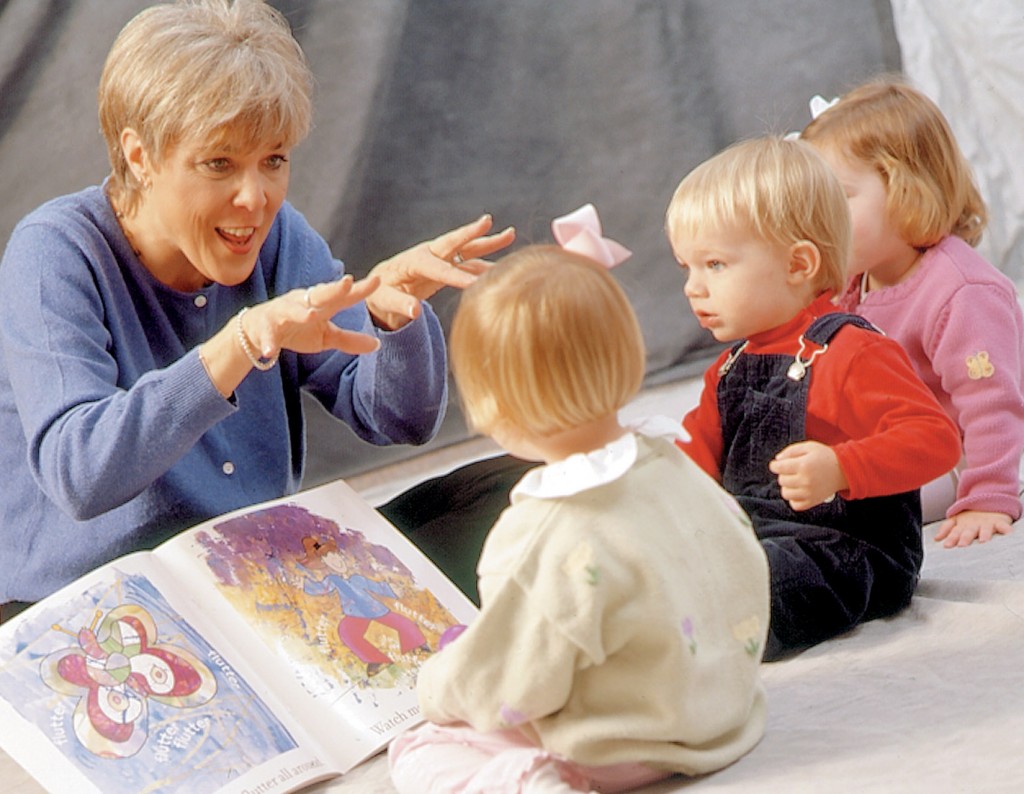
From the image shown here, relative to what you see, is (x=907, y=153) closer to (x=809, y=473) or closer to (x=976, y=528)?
(x=976, y=528)

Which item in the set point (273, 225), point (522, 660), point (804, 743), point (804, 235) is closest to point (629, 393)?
point (522, 660)

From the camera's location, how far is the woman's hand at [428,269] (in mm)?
1443

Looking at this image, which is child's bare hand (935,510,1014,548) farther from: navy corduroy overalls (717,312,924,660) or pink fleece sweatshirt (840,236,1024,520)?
navy corduroy overalls (717,312,924,660)

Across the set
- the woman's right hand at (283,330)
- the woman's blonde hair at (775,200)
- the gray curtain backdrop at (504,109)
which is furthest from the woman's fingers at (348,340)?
the gray curtain backdrop at (504,109)

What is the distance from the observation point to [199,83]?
4.75 feet

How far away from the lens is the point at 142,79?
4.84 feet

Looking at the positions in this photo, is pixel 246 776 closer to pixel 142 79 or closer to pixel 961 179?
pixel 142 79

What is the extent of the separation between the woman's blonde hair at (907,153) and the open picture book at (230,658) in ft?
2.55

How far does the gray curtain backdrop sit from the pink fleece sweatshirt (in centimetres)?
77

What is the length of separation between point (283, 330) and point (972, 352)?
2.88 feet

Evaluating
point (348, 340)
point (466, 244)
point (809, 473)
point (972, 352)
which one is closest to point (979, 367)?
point (972, 352)

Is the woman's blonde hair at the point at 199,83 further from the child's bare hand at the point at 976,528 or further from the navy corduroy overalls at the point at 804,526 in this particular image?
the child's bare hand at the point at 976,528

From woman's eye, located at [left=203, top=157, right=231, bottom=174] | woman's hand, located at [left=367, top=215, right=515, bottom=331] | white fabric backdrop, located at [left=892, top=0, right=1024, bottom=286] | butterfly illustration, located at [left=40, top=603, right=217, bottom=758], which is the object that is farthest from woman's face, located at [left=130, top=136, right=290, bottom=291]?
white fabric backdrop, located at [left=892, top=0, right=1024, bottom=286]

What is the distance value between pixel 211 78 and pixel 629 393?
67 cm
